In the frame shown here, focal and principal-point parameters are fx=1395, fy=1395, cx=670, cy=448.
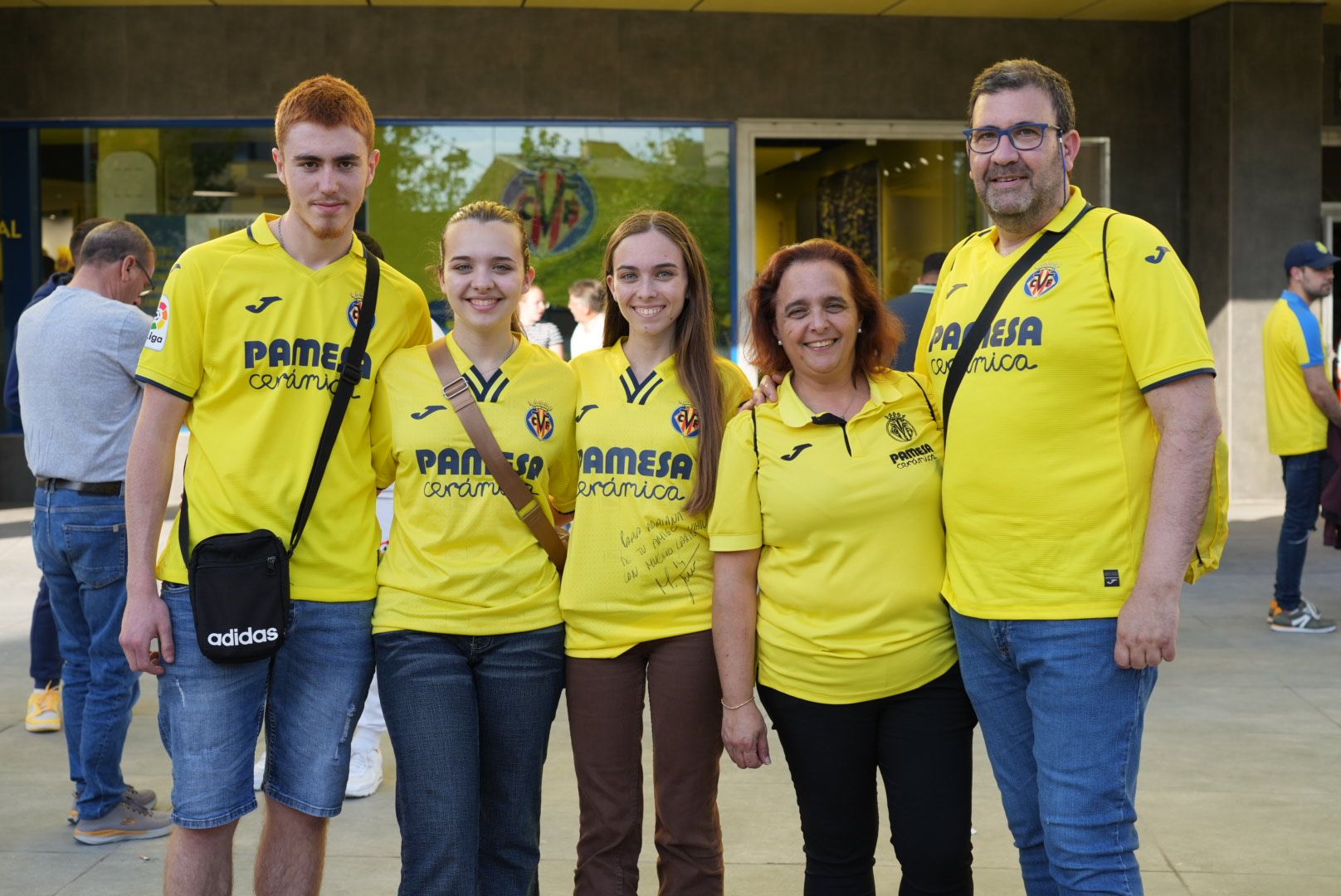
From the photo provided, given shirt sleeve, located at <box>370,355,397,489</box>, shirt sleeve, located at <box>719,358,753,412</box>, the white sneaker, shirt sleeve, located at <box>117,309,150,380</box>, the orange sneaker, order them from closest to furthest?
shirt sleeve, located at <box>370,355,397,489</box>, shirt sleeve, located at <box>719,358,753,412</box>, shirt sleeve, located at <box>117,309,150,380</box>, the white sneaker, the orange sneaker

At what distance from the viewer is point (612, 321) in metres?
3.54

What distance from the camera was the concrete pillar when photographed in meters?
12.1

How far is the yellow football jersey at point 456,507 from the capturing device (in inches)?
121

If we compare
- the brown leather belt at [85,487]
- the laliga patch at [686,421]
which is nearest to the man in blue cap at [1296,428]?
the laliga patch at [686,421]

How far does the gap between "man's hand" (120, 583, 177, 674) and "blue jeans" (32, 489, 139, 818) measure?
1.73 metres

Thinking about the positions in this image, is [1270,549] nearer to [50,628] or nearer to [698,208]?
[698,208]

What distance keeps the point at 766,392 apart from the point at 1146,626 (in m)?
0.99

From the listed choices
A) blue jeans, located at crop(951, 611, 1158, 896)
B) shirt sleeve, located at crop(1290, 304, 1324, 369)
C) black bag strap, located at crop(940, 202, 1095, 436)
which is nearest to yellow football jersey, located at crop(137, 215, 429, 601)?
black bag strap, located at crop(940, 202, 1095, 436)

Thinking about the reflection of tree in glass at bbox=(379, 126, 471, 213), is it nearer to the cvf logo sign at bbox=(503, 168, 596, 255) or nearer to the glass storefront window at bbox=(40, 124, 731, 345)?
the glass storefront window at bbox=(40, 124, 731, 345)

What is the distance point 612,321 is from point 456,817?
128 cm

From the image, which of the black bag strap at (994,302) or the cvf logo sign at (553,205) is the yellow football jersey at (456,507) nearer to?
the black bag strap at (994,302)

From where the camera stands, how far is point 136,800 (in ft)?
15.2

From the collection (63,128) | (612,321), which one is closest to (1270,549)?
(612,321)

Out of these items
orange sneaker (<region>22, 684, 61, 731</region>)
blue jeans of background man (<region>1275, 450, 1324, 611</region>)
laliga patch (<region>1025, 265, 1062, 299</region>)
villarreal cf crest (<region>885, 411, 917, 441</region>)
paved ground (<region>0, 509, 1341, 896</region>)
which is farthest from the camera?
blue jeans of background man (<region>1275, 450, 1324, 611</region>)
